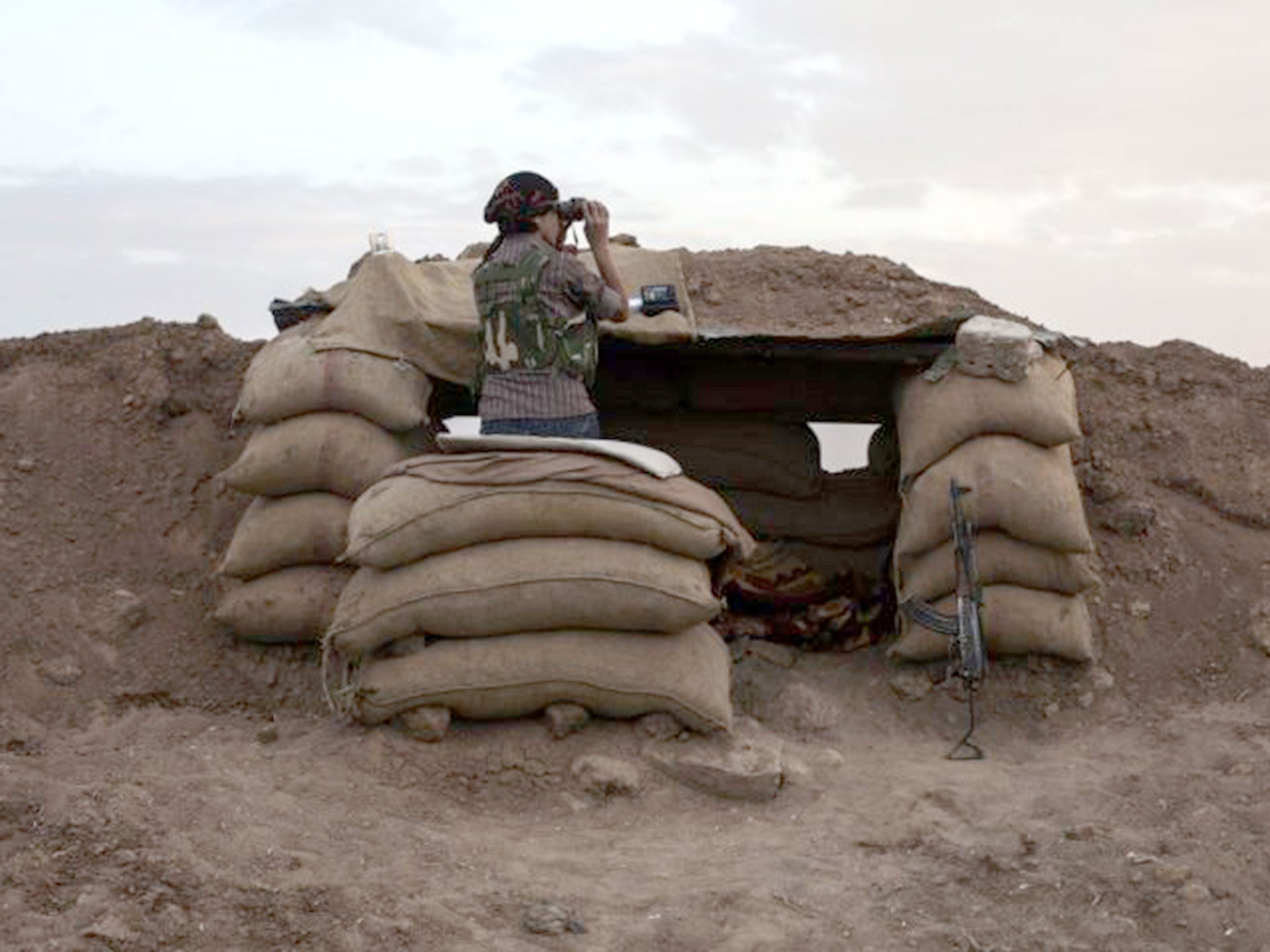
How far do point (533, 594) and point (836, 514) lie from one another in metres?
2.41

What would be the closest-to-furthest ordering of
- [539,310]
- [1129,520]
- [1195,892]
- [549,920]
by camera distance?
1. [549,920]
2. [1195,892]
3. [539,310]
4. [1129,520]

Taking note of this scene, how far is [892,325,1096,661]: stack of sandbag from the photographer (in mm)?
6785

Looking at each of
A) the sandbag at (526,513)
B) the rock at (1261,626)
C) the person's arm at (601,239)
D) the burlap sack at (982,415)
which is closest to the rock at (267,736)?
the sandbag at (526,513)

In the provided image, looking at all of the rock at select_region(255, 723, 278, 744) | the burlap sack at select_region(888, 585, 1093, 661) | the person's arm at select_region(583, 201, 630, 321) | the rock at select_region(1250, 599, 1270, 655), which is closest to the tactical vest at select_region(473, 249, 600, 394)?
the person's arm at select_region(583, 201, 630, 321)

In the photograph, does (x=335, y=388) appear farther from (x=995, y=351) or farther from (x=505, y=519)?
(x=995, y=351)

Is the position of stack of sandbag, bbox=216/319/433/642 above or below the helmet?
below

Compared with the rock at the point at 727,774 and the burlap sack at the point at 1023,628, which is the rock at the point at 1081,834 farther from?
the burlap sack at the point at 1023,628

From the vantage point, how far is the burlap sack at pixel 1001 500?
677 centimetres

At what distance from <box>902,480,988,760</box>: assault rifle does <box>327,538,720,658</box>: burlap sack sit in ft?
3.93

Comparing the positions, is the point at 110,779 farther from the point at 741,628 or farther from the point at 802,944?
the point at 741,628

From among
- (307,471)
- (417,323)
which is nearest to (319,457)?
(307,471)

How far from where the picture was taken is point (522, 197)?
6.33 metres

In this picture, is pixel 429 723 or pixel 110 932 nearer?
pixel 110 932

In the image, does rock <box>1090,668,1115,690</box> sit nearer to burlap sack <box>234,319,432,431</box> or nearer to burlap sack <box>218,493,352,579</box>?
burlap sack <box>234,319,432,431</box>
